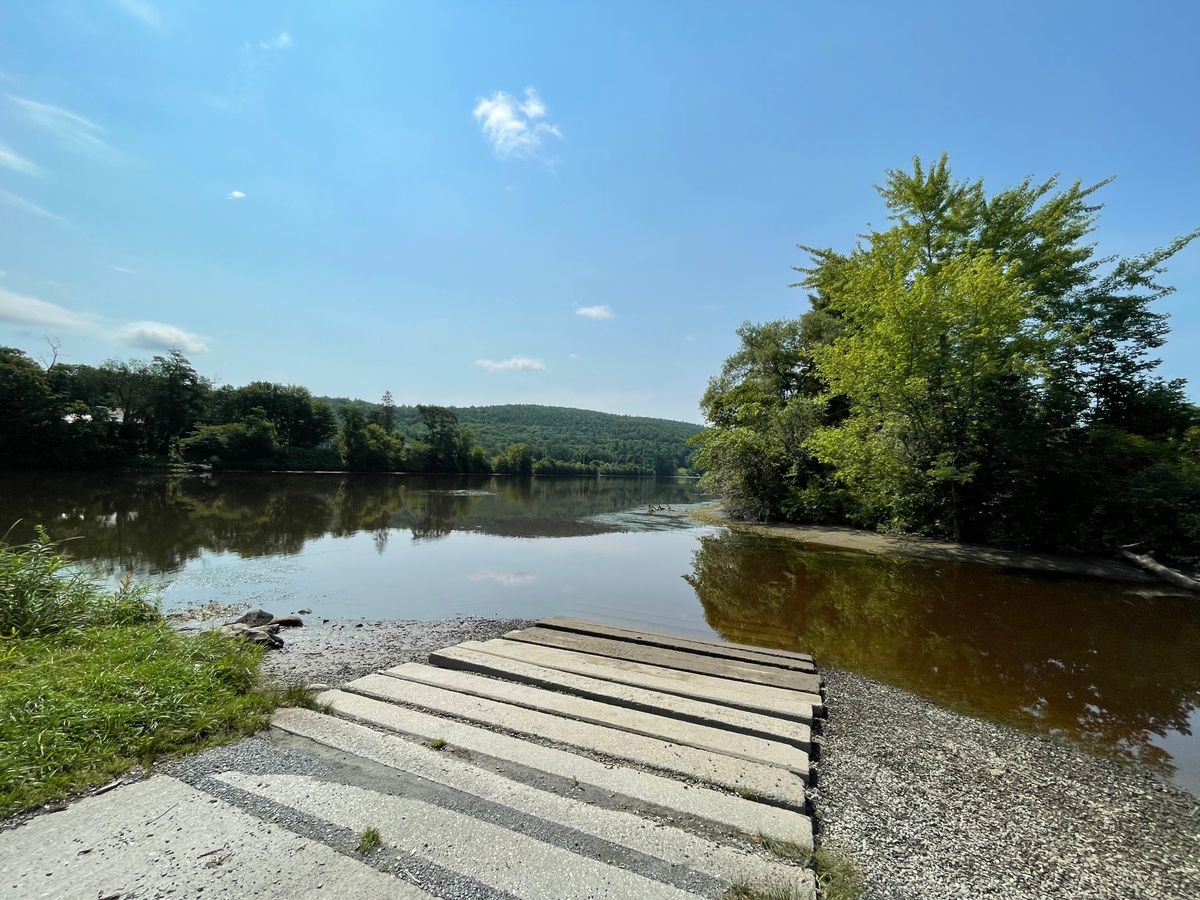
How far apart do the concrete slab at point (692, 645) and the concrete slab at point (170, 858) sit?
4.77 meters

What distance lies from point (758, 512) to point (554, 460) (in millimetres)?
68385

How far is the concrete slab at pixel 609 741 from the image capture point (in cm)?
347

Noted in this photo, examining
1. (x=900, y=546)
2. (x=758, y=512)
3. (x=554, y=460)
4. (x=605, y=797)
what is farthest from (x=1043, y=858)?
(x=554, y=460)

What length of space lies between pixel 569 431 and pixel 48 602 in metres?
124

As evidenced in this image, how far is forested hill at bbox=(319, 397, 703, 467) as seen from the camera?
4050 inches

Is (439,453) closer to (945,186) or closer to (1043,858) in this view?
(945,186)

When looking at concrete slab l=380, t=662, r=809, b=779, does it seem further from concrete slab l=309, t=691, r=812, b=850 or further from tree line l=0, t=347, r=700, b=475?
tree line l=0, t=347, r=700, b=475

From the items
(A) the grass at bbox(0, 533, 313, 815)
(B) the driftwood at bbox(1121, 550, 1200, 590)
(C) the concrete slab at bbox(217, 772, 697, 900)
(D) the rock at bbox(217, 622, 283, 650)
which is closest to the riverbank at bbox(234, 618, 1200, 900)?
(A) the grass at bbox(0, 533, 313, 815)

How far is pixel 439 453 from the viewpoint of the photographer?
72625 millimetres

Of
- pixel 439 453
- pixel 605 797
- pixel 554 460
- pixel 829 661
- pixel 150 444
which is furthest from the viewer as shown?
pixel 554 460

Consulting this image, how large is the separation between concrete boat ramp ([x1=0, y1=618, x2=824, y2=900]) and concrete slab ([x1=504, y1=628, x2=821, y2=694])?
1.91ft

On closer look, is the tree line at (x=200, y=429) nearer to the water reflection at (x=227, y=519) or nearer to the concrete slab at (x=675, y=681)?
the water reflection at (x=227, y=519)

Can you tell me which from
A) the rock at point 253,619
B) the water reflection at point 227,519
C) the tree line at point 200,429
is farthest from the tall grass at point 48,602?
the tree line at point 200,429

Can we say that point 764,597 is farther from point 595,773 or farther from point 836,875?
point 836,875
